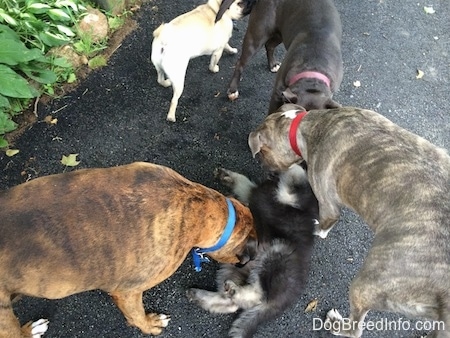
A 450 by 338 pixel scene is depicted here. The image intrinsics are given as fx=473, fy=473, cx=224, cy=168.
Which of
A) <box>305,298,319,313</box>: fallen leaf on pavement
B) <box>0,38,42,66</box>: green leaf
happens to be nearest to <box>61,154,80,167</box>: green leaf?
<box>0,38,42,66</box>: green leaf

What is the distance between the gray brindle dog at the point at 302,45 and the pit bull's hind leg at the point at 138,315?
6.33ft

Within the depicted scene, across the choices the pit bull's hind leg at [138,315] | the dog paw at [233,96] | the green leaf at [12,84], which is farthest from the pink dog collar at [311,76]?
the green leaf at [12,84]

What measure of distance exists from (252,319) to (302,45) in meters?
2.24

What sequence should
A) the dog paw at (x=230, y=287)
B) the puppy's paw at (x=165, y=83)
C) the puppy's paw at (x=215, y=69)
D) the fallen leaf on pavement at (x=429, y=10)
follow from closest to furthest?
the dog paw at (x=230, y=287) < the puppy's paw at (x=165, y=83) < the puppy's paw at (x=215, y=69) < the fallen leaf on pavement at (x=429, y=10)

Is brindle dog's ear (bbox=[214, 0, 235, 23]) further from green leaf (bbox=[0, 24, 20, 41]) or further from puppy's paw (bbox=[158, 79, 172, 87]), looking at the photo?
green leaf (bbox=[0, 24, 20, 41])

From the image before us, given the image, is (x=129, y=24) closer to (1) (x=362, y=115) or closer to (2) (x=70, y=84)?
(2) (x=70, y=84)

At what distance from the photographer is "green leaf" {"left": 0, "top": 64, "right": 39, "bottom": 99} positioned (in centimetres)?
384

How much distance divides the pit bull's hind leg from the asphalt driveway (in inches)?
3.7

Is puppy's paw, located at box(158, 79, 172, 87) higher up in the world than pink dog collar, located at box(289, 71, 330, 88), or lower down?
lower down

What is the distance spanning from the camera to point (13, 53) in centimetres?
391

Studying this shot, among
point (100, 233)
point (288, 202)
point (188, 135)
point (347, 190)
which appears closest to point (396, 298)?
point (347, 190)

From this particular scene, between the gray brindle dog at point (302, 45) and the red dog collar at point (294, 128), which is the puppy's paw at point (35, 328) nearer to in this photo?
the red dog collar at point (294, 128)

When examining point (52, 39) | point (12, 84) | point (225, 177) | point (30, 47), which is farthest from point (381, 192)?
point (30, 47)

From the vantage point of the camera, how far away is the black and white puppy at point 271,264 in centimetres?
337
